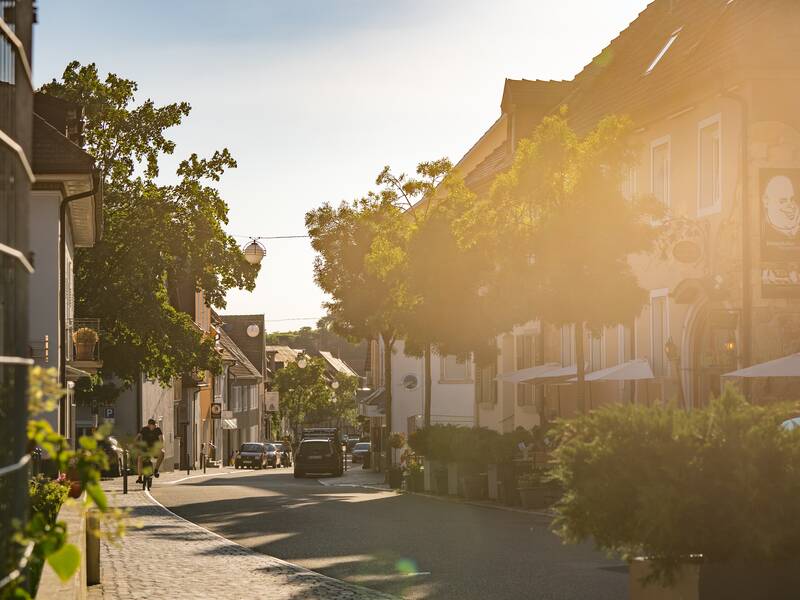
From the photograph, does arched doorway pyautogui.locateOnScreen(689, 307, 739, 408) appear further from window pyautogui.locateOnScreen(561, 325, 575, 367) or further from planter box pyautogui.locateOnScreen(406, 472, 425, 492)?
window pyautogui.locateOnScreen(561, 325, 575, 367)

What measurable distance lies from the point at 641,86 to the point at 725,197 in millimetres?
4894

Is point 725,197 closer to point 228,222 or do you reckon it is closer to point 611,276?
point 611,276

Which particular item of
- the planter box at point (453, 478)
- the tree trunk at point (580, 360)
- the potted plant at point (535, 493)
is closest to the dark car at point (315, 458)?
the planter box at point (453, 478)

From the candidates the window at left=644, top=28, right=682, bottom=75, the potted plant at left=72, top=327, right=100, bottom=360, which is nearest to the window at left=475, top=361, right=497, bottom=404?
the potted plant at left=72, top=327, right=100, bottom=360

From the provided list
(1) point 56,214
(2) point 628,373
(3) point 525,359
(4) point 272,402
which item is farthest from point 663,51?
(4) point 272,402

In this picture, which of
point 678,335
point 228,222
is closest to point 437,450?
point 678,335

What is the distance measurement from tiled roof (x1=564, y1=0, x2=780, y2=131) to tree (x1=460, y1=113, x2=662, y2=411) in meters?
3.15

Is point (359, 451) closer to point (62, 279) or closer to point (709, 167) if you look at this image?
point (62, 279)

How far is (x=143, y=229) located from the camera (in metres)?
41.0

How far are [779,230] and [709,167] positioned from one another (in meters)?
2.32

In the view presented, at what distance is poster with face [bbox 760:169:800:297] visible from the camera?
2600 centimetres

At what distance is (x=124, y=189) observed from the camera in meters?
41.8

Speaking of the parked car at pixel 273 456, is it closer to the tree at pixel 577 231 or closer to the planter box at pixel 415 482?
the planter box at pixel 415 482

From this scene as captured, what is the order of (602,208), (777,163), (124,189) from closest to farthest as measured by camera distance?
(602,208) < (777,163) < (124,189)
